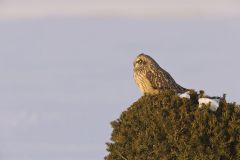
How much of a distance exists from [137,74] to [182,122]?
21.1ft

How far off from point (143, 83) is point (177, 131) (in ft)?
19.1

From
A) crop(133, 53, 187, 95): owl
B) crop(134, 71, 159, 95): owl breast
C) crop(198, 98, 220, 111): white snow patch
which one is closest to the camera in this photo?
crop(198, 98, 220, 111): white snow patch

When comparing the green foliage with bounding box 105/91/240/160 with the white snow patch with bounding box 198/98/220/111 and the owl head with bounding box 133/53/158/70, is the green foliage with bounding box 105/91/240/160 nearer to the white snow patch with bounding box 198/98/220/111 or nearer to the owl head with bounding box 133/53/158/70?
the white snow patch with bounding box 198/98/220/111

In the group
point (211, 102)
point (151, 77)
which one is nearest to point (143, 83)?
point (151, 77)

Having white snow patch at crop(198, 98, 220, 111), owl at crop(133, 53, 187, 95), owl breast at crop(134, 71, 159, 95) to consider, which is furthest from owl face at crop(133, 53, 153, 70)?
white snow patch at crop(198, 98, 220, 111)

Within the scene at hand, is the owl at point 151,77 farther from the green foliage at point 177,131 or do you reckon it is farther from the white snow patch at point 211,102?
the green foliage at point 177,131

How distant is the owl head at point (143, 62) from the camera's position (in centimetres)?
3985

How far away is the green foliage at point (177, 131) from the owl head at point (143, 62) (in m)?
4.95

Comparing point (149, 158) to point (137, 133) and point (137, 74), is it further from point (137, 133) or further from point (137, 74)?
point (137, 74)

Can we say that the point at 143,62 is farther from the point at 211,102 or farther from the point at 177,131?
the point at 177,131

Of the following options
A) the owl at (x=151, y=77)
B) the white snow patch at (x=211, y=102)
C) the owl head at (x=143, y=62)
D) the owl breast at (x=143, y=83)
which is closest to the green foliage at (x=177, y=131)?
the white snow patch at (x=211, y=102)

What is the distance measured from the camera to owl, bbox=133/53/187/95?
38594 millimetres

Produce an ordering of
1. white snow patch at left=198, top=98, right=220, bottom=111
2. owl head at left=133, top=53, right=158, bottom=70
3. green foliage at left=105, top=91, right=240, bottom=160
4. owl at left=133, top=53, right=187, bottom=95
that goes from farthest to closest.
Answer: owl head at left=133, top=53, right=158, bottom=70 < owl at left=133, top=53, right=187, bottom=95 < white snow patch at left=198, top=98, right=220, bottom=111 < green foliage at left=105, top=91, right=240, bottom=160

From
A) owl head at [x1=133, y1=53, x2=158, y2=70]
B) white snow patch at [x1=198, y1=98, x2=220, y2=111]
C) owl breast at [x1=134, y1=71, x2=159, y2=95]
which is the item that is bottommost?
white snow patch at [x1=198, y1=98, x2=220, y2=111]
